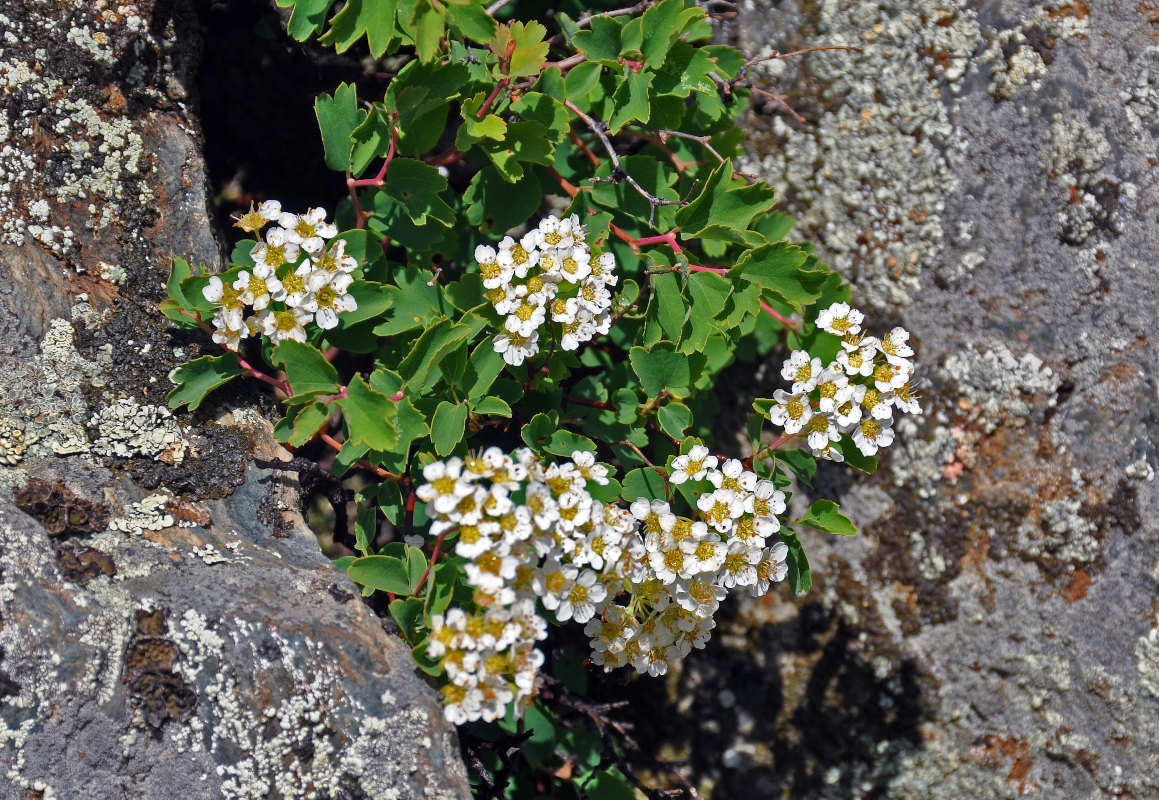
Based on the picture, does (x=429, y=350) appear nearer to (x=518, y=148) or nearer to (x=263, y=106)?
(x=518, y=148)

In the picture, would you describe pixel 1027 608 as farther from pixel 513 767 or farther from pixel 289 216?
pixel 289 216

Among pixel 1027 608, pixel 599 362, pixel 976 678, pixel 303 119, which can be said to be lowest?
pixel 976 678

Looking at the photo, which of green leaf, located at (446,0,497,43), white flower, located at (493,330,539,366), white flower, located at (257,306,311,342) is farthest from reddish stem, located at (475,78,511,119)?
white flower, located at (257,306,311,342)

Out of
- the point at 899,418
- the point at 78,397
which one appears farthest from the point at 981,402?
the point at 78,397

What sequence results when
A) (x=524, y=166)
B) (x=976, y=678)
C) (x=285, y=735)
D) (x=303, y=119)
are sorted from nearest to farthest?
1. (x=285, y=735)
2. (x=524, y=166)
3. (x=303, y=119)
4. (x=976, y=678)

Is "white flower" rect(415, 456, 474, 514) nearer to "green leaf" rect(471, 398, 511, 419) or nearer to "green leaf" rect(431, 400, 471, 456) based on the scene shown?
"green leaf" rect(431, 400, 471, 456)

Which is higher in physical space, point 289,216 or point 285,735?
point 289,216

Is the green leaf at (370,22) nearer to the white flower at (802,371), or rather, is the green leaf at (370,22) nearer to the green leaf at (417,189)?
the green leaf at (417,189)
